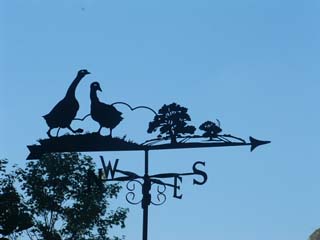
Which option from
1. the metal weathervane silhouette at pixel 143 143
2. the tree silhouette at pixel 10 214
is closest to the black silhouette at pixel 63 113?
the metal weathervane silhouette at pixel 143 143

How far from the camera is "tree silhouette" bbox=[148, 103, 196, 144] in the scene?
18.4 feet

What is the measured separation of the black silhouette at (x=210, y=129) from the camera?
5637 mm

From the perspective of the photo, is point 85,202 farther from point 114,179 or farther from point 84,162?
point 114,179

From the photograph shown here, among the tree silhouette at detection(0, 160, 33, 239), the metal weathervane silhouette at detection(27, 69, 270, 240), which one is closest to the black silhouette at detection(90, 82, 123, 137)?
the metal weathervane silhouette at detection(27, 69, 270, 240)

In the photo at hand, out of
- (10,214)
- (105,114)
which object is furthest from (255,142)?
(10,214)

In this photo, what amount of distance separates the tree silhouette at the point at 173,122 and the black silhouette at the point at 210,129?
85 mm

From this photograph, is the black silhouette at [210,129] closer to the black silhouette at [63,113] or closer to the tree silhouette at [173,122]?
the tree silhouette at [173,122]

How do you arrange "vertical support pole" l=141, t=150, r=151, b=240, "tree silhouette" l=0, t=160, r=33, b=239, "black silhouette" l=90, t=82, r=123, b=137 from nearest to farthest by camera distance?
"vertical support pole" l=141, t=150, r=151, b=240
"black silhouette" l=90, t=82, r=123, b=137
"tree silhouette" l=0, t=160, r=33, b=239

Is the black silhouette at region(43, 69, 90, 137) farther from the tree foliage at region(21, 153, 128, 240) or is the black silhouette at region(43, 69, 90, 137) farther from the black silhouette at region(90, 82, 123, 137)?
the tree foliage at region(21, 153, 128, 240)

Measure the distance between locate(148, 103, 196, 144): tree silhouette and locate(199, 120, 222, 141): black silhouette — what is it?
3.3 inches

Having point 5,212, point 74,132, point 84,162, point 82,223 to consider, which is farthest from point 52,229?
point 74,132

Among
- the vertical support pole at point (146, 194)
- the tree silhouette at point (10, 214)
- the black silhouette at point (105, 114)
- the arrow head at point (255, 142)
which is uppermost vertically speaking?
the tree silhouette at point (10, 214)

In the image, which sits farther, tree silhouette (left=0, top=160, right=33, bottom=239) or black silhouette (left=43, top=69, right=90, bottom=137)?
tree silhouette (left=0, top=160, right=33, bottom=239)

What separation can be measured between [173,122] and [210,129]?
30 cm
